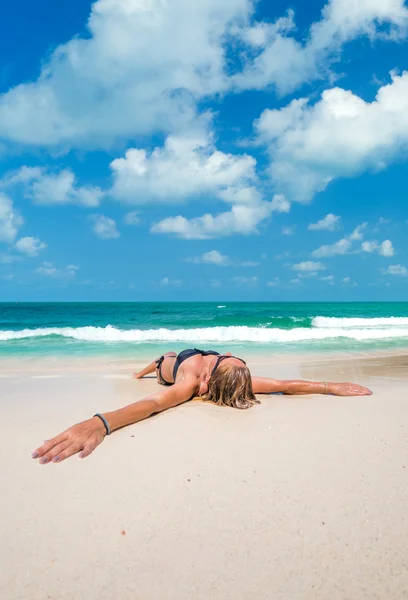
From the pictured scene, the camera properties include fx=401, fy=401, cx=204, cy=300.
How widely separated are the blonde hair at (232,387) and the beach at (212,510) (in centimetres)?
38

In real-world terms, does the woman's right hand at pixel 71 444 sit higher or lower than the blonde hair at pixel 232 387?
lower

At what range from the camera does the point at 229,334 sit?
17.9 m

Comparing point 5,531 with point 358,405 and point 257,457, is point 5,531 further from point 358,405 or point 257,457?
point 358,405

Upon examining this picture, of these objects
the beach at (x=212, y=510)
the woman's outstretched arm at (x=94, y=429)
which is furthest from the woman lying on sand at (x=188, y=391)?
the beach at (x=212, y=510)

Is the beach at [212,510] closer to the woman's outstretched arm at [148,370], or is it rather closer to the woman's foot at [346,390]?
the woman's foot at [346,390]

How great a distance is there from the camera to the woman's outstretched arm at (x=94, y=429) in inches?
124

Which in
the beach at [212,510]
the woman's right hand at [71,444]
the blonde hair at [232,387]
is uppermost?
the blonde hair at [232,387]

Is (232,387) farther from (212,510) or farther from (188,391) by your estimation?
(212,510)

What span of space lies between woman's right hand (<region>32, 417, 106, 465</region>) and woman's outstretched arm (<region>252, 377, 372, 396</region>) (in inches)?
103

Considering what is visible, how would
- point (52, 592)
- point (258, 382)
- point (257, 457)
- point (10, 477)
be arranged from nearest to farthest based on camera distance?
1. point (52, 592)
2. point (10, 477)
3. point (257, 457)
4. point (258, 382)

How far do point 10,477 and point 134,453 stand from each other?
2.96 feet

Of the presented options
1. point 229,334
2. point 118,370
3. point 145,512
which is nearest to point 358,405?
point 145,512

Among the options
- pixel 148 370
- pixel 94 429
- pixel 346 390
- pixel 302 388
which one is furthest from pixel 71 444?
pixel 346 390

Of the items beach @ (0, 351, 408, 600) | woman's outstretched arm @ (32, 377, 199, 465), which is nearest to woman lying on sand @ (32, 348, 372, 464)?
woman's outstretched arm @ (32, 377, 199, 465)
